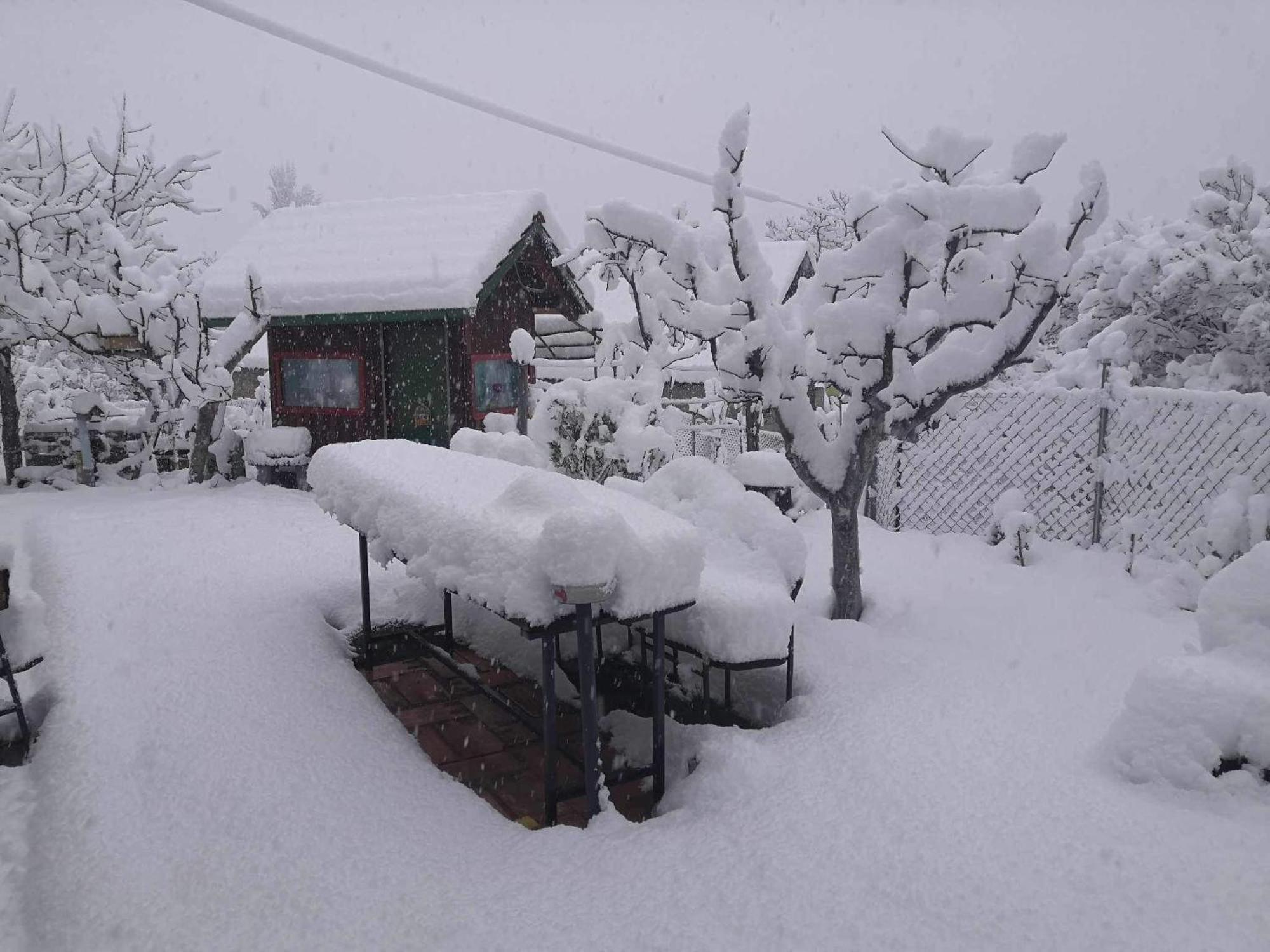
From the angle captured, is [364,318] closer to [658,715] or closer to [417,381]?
[417,381]

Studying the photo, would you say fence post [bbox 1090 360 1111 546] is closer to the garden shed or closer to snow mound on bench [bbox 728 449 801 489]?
snow mound on bench [bbox 728 449 801 489]

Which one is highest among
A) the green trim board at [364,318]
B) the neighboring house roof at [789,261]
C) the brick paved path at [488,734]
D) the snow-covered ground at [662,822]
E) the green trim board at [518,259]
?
the neighboring house roof at [789,261]

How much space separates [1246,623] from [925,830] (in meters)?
1.93

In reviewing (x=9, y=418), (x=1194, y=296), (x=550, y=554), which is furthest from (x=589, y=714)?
(x=9, y=418)

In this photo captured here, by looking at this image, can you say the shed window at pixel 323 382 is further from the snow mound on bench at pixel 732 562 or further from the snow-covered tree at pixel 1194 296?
the snow-covered tree at pixel 1194 296

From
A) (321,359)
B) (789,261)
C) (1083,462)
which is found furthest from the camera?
(789,261)

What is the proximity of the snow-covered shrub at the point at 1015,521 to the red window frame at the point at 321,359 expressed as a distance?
8985 mm

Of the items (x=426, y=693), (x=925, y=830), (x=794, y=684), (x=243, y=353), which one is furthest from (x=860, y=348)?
(x=243, y=353)

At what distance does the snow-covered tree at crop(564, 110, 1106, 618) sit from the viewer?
473cm

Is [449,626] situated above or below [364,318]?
below

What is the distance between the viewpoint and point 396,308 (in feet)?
37.2

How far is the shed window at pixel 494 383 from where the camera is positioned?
12883 mm

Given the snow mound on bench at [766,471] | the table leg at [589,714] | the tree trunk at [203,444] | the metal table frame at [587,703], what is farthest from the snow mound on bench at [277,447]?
the table leg at [589,714]

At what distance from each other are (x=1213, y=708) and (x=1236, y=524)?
3301mm
